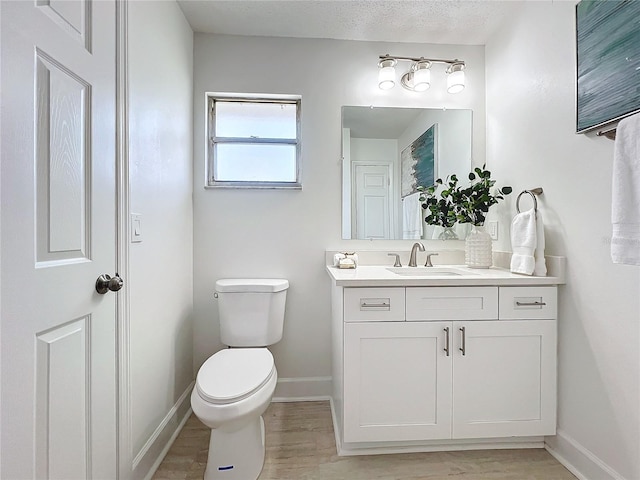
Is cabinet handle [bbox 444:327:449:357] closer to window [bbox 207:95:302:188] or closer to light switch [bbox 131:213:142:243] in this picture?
window [bbox 207:95:302:188]

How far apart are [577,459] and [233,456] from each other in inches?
59.2

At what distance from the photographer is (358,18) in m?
1.77

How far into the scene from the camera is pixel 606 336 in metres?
1.22

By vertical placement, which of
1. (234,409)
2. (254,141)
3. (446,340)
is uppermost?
(254,141)

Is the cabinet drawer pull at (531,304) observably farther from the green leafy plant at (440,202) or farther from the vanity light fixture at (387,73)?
the vanity light fixture at (387,73)

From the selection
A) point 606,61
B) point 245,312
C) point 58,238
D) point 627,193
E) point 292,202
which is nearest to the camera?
point 58,238

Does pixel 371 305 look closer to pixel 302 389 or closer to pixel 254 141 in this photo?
pixel 302 389

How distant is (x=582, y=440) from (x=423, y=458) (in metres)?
0.68

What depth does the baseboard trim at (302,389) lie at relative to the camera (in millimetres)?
1961

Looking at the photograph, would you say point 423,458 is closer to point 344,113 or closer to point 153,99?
point 344,113

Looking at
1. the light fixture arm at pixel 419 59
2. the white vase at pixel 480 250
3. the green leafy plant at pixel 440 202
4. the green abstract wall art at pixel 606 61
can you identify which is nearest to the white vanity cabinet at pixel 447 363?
the white vase at pixel 480 250

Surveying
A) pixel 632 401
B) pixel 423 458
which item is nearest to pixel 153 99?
pixel 423 458

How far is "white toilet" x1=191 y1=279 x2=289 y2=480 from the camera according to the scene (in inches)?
46.5

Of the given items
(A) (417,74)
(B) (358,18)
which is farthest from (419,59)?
(B) (358,18)
